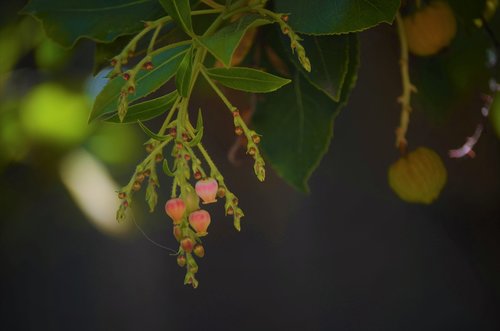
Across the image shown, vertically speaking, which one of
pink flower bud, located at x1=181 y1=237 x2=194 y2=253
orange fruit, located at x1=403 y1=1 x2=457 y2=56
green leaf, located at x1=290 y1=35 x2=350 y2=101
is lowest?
orange fruit, located at x1=403 y1=1 x2=457 y2=56

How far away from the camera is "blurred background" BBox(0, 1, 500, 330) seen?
2.47 ft

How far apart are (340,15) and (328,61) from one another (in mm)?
75

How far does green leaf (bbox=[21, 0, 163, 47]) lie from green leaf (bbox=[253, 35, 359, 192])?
13cm

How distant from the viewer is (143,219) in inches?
30.1

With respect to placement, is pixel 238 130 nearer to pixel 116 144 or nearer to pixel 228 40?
pixel 228 40

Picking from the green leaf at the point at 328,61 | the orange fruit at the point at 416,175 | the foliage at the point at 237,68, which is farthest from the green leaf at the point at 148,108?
the orange fruit at the point at 416,175

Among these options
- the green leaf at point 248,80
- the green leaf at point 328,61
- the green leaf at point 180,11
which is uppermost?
the green leaf at point 180,11

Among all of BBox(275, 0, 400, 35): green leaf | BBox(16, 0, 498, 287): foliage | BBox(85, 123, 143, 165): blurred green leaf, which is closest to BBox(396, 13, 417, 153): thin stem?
BBox(16, 0, 498, 287): foliage

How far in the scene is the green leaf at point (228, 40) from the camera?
0.36 meters

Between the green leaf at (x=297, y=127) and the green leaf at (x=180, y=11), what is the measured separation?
0.55 feet

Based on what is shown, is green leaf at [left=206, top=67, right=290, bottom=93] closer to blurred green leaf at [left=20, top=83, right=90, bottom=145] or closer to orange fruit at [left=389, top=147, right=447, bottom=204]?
orange fruit at [left=389, top=147, right=447, bottom=204]

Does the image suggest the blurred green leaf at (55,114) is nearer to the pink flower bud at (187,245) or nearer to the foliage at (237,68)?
the foliage at (237,68)

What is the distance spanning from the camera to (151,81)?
409mm

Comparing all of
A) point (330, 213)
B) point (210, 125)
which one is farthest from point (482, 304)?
point (210, 125)
